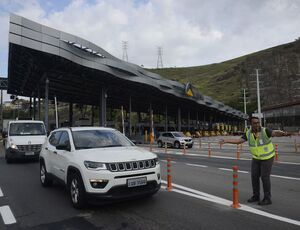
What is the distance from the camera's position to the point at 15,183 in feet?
33.0

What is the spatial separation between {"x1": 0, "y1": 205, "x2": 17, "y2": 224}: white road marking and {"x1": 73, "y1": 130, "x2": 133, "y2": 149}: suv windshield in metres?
1.84

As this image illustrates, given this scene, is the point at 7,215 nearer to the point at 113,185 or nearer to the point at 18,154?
the point at 113,185

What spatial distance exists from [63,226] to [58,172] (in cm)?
237

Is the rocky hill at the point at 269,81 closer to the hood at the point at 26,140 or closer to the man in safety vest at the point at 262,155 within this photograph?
the hood at the point at 26,140

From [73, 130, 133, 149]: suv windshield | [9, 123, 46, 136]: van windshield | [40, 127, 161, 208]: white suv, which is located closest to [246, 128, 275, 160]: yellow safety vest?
[40, 127, 161, 208]: white suv

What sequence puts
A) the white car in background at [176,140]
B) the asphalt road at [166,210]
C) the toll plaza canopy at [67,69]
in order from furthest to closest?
the white car in background at [176,140]
the toll plaza canopy at [67,69]
the asphalt road at [166,210]

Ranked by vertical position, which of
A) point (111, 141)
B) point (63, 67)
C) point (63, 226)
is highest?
point (63, 67)

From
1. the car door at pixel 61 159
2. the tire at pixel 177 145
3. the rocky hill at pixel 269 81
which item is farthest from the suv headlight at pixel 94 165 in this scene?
the rocky hill at pixel 269 81

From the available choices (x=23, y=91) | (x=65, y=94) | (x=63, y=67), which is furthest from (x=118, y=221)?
(x=23, y=91)

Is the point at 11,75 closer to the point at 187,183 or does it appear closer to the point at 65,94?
the point at 65,94

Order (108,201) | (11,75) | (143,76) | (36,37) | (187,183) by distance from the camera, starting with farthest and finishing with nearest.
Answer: (11,75) → (143,76) → (36,37) → (187,183) → (108,201)

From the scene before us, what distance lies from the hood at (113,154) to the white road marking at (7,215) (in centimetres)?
171

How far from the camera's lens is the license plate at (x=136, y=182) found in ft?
20.5

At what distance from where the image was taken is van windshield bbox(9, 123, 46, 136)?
639 inches
